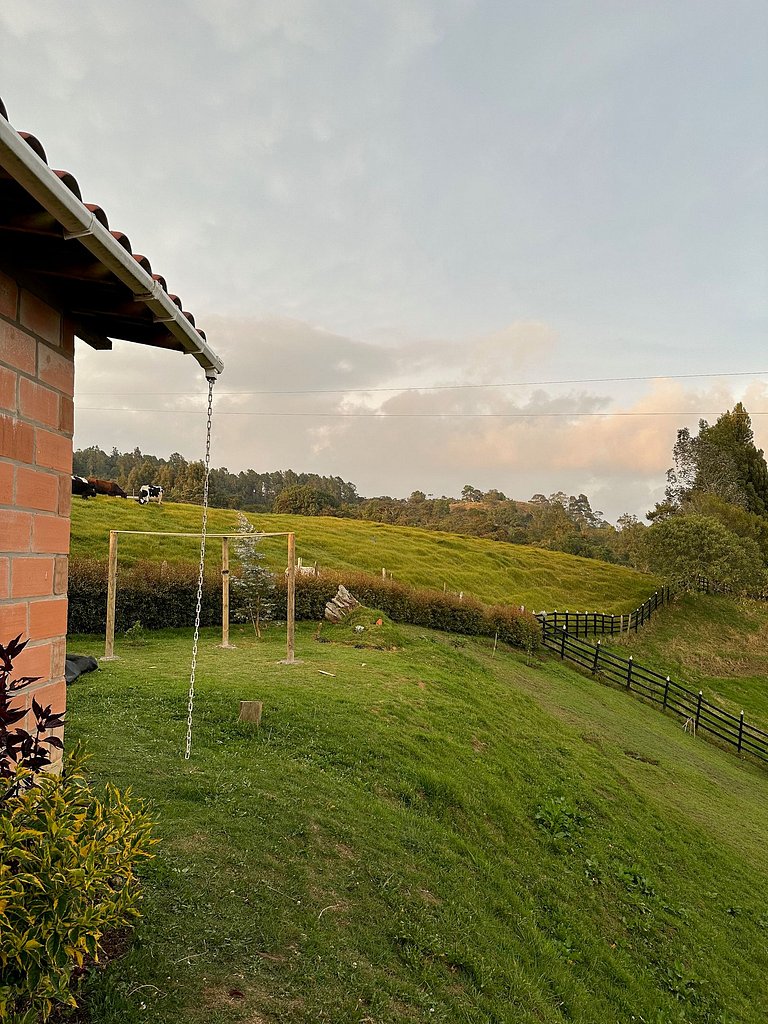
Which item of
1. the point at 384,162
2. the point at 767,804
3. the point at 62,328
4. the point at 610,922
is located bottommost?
the point at 767,804

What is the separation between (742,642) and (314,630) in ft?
73.0

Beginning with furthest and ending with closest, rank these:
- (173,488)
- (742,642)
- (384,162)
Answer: (173,488) < (742,642) < (384,162)

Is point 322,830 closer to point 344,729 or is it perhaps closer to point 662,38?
point 344,729

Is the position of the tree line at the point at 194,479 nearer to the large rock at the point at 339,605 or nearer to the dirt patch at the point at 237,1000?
the large rock at the point at 339,605

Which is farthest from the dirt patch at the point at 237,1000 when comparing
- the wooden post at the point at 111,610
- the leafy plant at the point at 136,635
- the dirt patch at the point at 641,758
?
the leafy plant at the point at 136,635

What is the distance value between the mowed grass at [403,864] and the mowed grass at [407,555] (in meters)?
14.9

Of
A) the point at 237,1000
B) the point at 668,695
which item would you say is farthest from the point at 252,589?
the point at 668,695

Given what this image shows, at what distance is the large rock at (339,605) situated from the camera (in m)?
16.7

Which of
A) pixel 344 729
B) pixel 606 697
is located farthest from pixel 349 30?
pixel 606 697

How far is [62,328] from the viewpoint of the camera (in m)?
3.14

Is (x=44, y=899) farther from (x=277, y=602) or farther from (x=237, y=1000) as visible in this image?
(x=277, y=602)

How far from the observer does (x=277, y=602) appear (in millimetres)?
17375

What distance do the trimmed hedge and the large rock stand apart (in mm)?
273

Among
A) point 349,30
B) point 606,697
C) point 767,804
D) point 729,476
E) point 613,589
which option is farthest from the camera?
point 729,476
